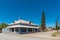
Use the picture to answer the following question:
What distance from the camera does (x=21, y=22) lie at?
5762 cm

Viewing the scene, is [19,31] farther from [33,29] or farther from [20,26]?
[33,29]

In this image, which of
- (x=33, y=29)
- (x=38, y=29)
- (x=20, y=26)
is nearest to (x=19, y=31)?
(x=20, y=26)

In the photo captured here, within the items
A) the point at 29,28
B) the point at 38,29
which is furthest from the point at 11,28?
the point at 38,29

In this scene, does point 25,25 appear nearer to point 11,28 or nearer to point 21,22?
point 21,22

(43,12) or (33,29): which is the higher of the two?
(43,12)

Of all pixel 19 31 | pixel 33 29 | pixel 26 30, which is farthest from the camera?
pixel 33 29

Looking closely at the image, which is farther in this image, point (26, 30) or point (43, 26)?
point (43, 26)

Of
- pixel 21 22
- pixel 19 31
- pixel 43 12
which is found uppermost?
pixel 43 12

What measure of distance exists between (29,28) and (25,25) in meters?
2.16

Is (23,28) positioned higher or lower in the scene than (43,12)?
lower

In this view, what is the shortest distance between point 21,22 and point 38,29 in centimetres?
1207

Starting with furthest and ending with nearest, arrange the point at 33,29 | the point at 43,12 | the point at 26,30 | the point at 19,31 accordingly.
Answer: the point at 43,12, the point at 33,29, the point at 26,30, the point at 19,31

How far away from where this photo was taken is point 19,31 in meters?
53.0

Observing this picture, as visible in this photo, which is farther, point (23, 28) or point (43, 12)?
point (43, 12)
